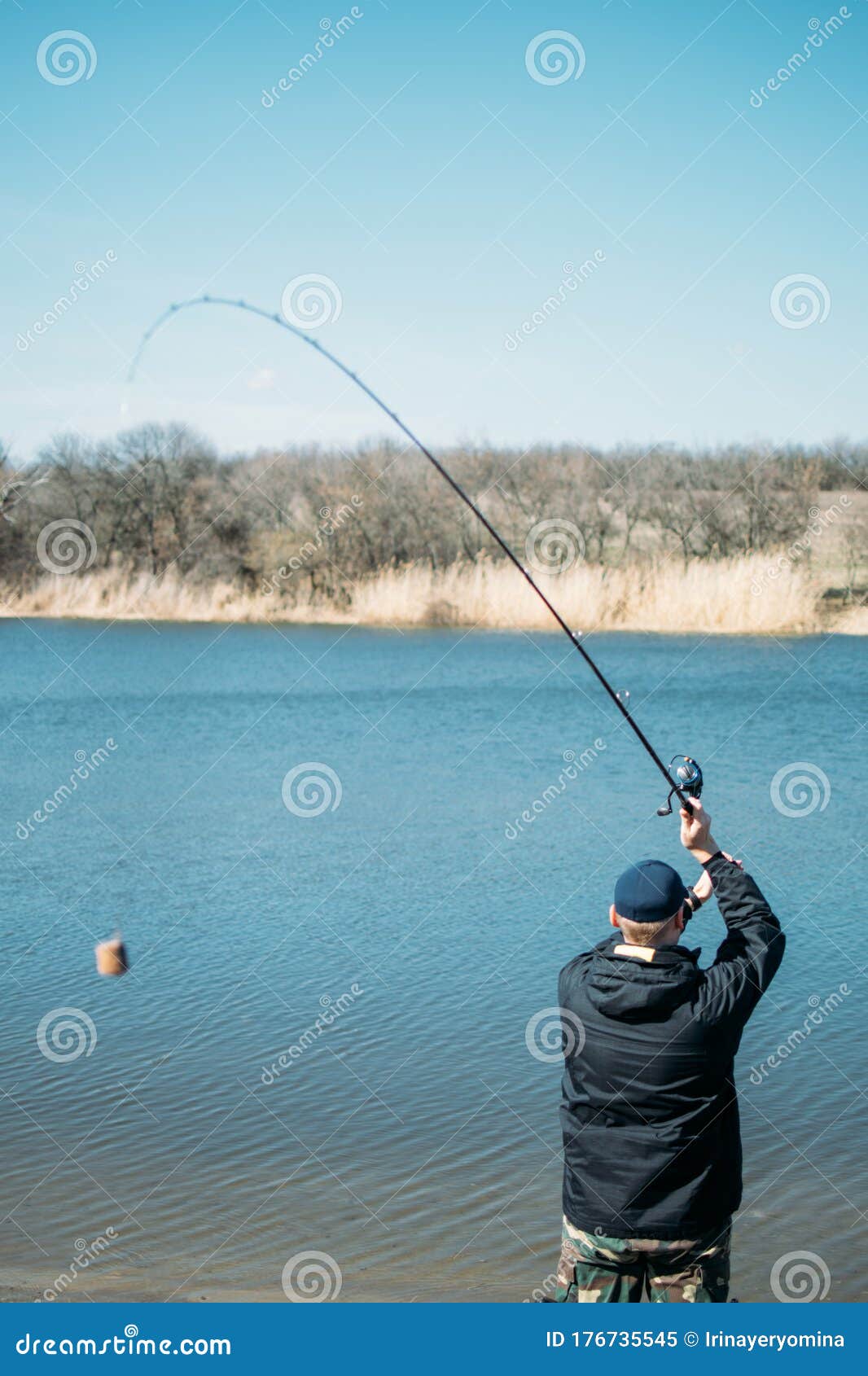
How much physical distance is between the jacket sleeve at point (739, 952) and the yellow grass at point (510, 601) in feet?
73.4

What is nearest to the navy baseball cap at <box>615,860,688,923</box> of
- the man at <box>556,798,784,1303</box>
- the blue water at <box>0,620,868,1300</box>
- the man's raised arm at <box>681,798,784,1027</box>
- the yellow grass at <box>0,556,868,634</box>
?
the man at <box>556,798,784,1303</box>

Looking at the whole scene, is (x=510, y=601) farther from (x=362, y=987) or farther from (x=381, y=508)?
(x=362, y=987)

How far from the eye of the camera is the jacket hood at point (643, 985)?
10.0 ft

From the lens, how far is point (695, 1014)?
3.05 metres

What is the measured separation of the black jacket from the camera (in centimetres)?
306

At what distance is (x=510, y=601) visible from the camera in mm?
27438

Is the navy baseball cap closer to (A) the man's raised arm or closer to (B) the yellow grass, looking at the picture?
(A) the man's raised arm

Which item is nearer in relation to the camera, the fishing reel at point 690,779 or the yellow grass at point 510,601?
the fishing reel at point 690,779

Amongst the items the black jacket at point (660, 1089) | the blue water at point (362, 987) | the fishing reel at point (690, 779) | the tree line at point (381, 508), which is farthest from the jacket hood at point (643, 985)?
the tree line at point (381, 508)

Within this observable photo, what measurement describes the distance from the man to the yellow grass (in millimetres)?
22571

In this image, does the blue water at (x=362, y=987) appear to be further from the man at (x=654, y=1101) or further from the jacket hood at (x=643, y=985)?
the jacket hood at (x=643, y=985)

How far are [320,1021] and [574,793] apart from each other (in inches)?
228

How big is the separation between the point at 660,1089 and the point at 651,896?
417mm

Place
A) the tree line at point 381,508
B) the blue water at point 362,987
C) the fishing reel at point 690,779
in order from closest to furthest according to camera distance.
A: the fishing reel at point 690,779
the blue water at point 362,987
the tree line at point 381,508
